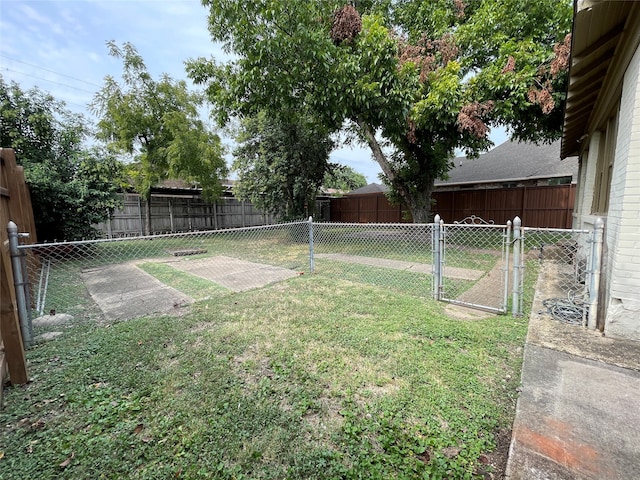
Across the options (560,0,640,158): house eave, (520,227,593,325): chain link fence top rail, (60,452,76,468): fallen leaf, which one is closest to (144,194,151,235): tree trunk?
(60,452,76,468): fallen leaf

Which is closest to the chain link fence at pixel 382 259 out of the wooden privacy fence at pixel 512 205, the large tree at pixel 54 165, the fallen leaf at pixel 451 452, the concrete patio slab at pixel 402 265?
the concrete patio slab at pixel 402 265

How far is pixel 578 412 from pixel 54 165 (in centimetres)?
1165

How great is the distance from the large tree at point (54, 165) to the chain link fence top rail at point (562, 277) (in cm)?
1005

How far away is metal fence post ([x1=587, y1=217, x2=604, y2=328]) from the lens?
2753 millimetres

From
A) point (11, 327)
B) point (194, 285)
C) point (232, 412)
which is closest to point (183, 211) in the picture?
point (194, 285)

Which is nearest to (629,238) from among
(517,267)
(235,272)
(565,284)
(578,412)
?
(517,267)

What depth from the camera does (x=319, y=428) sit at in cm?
181

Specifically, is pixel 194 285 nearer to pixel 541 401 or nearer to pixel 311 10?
pixel 541 401

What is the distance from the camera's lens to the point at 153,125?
1138 cm

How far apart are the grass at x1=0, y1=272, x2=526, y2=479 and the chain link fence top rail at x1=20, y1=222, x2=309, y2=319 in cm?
115

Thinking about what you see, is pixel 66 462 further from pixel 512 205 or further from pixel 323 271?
pixel 512 205

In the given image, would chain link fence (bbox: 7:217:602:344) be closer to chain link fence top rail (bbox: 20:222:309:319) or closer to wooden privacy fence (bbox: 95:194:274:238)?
chain link fence top rail (bbox: 20:222:309:319)

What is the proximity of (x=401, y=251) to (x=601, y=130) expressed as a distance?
494 cm

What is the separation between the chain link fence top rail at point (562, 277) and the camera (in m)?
3.05
